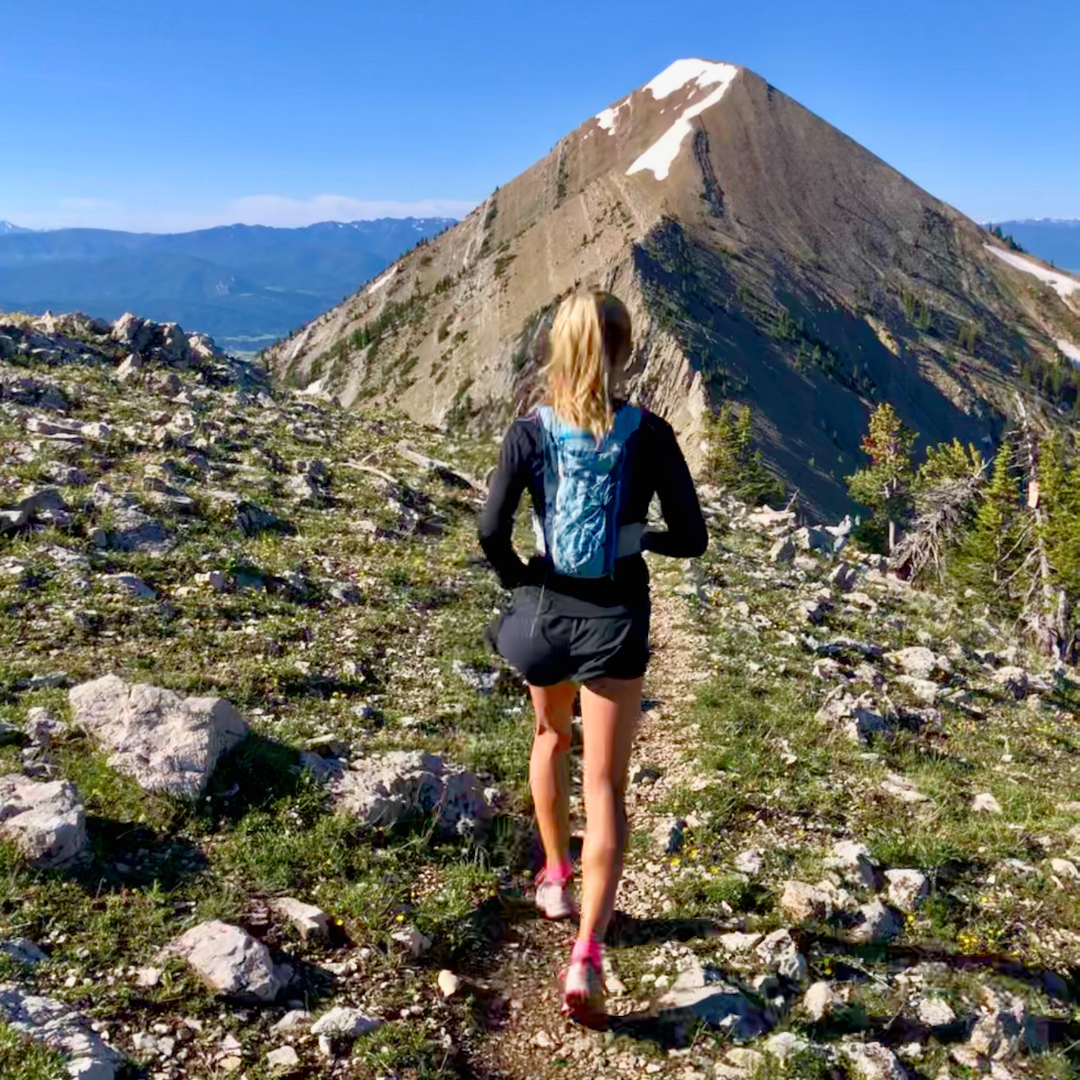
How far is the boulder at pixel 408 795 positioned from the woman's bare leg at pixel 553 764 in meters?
1.07

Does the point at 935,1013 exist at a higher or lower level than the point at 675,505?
lower

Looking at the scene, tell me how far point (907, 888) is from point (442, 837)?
3.27 m

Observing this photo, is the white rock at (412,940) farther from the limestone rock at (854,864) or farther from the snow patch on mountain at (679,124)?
the snow patch on mountain at (679,124)

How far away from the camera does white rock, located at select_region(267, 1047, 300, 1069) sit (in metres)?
3.89

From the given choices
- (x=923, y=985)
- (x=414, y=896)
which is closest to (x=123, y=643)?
(x=414, y=896)

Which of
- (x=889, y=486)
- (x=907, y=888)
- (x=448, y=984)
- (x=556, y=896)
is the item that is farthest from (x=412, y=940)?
(x=889, y=486)

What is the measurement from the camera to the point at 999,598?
3256cm

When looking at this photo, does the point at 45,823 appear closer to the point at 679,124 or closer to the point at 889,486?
the point at 889,486

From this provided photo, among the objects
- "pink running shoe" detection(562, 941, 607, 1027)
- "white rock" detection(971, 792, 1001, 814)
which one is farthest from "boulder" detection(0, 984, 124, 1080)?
"white rock" detection(971, 792, 1001, 814)

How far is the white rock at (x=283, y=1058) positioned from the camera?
12.8ft

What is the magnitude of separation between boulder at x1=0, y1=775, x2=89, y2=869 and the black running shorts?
2974 mm

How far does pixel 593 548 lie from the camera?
427cm

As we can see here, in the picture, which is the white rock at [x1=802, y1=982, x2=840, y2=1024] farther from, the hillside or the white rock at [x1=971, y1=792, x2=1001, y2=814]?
the white rock at [x1=971, y1=792, x2=1001, y2=814]

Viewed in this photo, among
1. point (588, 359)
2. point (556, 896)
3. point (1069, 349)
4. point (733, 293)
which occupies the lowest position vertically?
point (556, 896)
